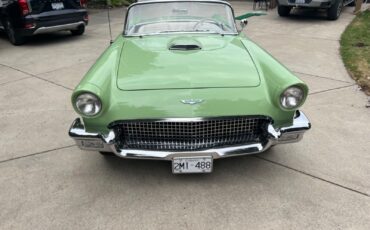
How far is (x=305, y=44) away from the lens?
8.40 m

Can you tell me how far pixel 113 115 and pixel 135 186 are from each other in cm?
72

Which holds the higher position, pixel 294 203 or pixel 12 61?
pixel 294 203

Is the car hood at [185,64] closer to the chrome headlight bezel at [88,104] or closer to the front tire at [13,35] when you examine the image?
the chrome headlight bezel at [88,104]

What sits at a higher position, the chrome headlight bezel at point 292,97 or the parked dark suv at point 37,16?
the chrome headlight bezel at point 292,97

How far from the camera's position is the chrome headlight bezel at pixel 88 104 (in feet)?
9.61

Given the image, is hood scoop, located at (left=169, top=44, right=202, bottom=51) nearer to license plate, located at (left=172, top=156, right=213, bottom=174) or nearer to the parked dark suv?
license plate, located at (left=172, top=156, right=213, bottom=174)

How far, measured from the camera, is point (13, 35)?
8781 millimetres

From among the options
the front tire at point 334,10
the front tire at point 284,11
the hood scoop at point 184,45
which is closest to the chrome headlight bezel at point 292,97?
the hood scoop at point 184,45

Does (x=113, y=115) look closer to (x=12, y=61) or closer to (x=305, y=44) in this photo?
(x=12, y=61)

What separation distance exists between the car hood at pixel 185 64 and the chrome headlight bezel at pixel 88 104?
24cm

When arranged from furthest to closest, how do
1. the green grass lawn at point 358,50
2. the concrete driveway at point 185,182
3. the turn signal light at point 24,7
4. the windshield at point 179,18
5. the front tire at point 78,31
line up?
the front tire at point 78,31
the turn signal light at point 24,7
the green grass lawn at point 358,50
the windshield at point 179,18
the concrete driveway at point 185,182

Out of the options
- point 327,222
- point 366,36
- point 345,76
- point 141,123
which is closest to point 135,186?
point 141,123

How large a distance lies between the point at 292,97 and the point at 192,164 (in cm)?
99

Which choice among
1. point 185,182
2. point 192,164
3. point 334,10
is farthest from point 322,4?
point 192,164
